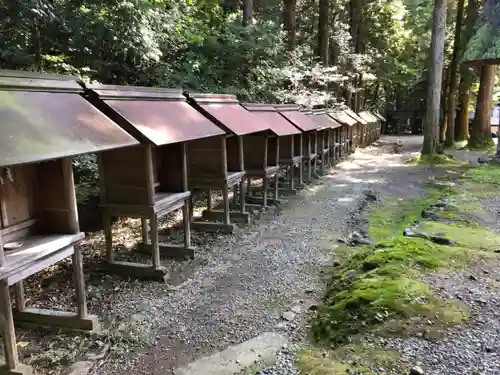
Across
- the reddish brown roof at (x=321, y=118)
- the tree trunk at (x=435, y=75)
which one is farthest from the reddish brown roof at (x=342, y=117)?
A: the tree trunk at (x=435, y=75)

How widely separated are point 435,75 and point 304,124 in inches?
300

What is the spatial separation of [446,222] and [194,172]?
4.46 meters

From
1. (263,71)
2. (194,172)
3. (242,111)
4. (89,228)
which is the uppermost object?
(263,71)

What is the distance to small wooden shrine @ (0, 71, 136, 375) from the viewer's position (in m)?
3.27

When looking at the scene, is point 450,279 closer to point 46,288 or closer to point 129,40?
point 46,288

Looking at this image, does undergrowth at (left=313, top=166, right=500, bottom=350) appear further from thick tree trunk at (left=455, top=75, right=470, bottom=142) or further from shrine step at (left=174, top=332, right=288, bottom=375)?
thick tree trunk at (left=455, top=75, right=470, bottom=142)

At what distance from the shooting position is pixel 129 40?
8523 mm

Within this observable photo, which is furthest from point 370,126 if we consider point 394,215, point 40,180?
point 40,180

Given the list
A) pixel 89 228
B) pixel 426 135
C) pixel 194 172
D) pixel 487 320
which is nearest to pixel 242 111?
pixel 194 172

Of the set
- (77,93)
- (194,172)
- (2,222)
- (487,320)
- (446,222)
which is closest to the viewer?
(487,320)

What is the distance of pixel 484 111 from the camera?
19984 millimetres

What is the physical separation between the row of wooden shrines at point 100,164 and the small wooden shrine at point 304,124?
219cm

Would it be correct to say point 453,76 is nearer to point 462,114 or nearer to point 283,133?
point 462,114

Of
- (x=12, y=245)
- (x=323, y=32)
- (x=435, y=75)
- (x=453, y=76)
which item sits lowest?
(x=12, y=245)
